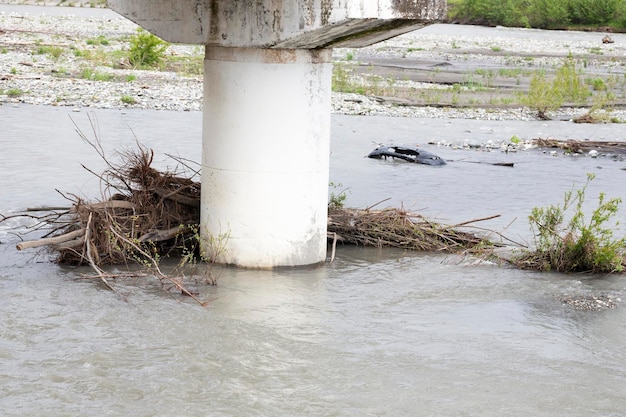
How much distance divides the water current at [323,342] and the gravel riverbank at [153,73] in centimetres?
1311

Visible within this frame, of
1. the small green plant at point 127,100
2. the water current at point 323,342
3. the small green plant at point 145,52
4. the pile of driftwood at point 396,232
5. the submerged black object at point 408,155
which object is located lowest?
the water current at point 323,342

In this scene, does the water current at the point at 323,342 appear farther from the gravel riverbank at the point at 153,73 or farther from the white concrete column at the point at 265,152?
the gravel riverbank at the point at 153,73

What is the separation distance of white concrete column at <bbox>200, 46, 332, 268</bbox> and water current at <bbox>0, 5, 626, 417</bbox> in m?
0.25

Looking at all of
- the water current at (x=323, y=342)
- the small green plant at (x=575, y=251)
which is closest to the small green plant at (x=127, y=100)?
the water current at (x=323, y=342)

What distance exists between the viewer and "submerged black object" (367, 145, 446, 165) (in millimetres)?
19500

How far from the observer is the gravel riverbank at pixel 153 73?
2723cm

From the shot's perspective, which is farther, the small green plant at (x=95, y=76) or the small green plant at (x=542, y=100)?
the small green plant at (x=95, y=76)

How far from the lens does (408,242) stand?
1273 cm

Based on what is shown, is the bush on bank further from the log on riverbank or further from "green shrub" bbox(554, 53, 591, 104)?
the log on riverbank

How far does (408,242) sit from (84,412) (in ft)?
20.1

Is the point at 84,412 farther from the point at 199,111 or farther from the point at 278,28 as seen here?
the point at 199,111

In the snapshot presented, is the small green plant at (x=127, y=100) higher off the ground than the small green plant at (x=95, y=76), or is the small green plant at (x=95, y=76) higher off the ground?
the small green plant at (x=95, y=76)

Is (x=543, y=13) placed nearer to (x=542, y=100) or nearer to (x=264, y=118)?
(x=542, y=100)

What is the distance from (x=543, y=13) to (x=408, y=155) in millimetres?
74418
